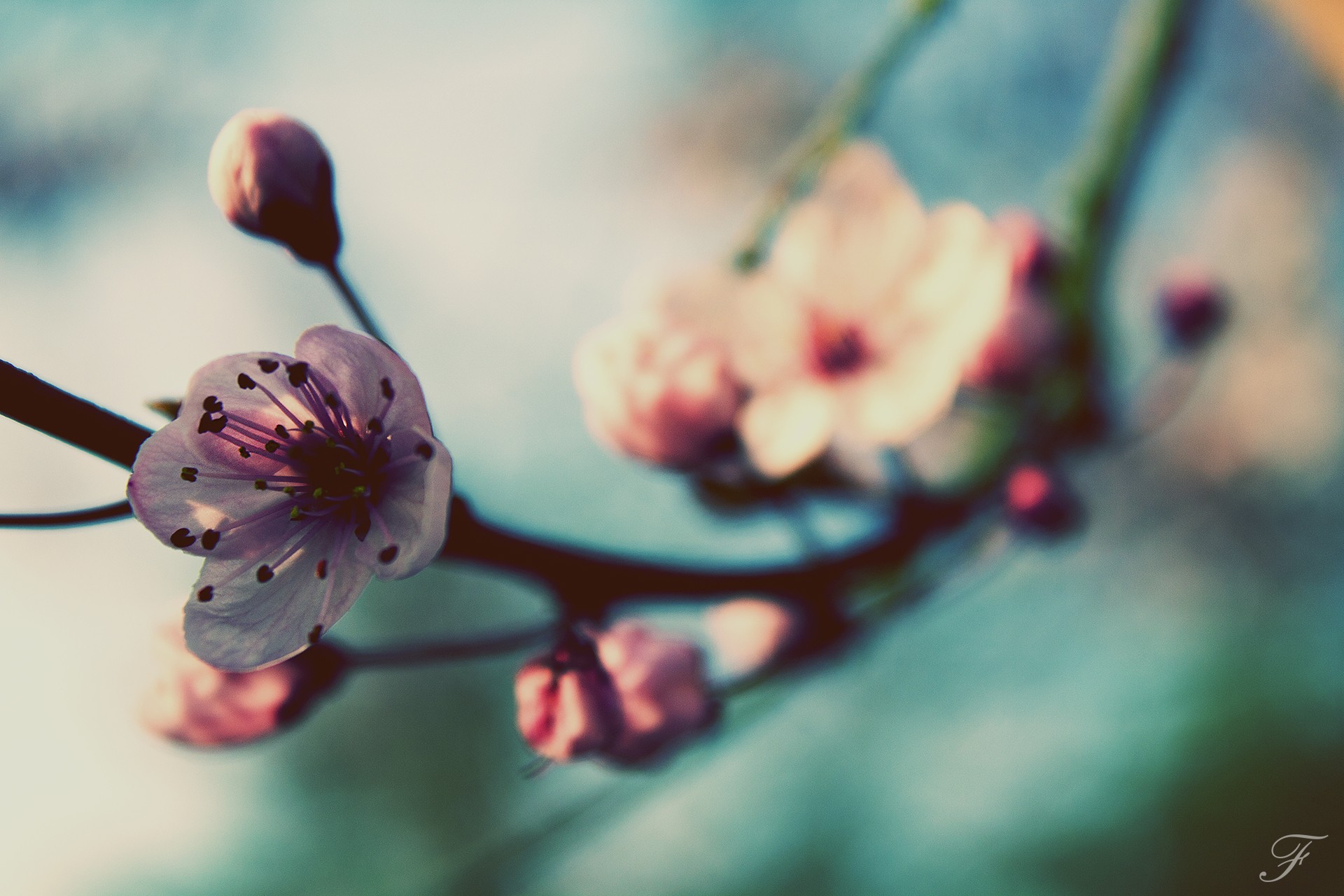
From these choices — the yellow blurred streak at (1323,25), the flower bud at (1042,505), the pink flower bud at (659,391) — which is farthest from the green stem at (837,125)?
the yellow blurred streak at (1323,25)

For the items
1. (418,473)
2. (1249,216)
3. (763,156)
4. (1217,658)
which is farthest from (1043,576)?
(418,473)

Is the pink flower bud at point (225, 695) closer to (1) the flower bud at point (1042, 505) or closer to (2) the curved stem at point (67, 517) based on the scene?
(2) the curved stem at point (67, 517)

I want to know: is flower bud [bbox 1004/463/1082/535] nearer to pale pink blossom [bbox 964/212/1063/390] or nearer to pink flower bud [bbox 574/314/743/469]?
pale pink blossom [bbox 964/212/1063/390]

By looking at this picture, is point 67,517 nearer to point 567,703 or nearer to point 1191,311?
point 567,703

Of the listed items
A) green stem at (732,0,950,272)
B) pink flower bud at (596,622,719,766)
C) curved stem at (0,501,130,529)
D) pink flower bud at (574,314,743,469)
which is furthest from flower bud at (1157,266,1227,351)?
curved stem at (0,501,130,529)

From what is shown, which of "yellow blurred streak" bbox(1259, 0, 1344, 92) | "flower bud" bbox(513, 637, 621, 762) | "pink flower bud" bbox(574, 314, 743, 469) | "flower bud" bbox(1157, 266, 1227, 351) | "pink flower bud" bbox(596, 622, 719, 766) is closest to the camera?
"flower bud" bbox(513, 637, 621, 762)

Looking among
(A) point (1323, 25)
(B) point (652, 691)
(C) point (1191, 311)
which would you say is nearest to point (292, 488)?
(B) point (652, 691)
